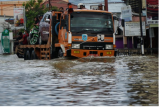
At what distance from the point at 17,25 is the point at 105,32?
140 ft

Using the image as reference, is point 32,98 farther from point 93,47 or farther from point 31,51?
point 31,51

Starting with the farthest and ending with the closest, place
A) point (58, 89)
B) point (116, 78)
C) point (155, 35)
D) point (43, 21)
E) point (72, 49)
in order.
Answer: point (155, 35) → point (43, 21) → point (72, 49) → point (116, 78) → point (58, 89)

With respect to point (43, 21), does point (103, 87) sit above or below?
below

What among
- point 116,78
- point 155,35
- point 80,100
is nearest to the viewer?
point 80,100

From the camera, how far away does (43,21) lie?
2428 cm

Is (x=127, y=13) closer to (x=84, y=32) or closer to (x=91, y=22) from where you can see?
(x=91, y=22)

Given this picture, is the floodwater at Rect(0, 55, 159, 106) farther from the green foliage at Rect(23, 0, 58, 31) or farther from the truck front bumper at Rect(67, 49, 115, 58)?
the green foliage at Rect(23, 0, 58, 31)

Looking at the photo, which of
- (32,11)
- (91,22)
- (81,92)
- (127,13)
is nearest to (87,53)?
(91,22)

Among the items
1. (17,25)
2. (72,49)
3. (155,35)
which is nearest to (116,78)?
(72,49)

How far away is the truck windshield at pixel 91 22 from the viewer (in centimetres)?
2145

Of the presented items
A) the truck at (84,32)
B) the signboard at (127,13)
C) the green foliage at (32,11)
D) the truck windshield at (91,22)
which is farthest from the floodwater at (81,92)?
the green foliage at (32,11)

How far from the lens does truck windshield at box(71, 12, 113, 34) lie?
2145 centimetres

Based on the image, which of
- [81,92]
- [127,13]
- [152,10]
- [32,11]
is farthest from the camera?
[32,11]

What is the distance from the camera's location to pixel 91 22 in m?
21.8
